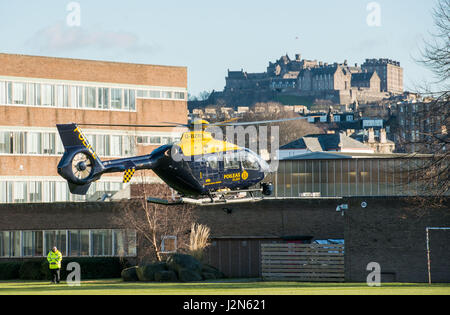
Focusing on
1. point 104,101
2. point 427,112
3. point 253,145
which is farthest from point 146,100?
point 253,145

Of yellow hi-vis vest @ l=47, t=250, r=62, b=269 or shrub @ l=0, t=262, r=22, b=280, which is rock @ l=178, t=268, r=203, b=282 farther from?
shrub @ l=0, t=262, r=22, b=280

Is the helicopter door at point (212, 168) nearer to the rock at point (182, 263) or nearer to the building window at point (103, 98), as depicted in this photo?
the rock at point (182, 263)

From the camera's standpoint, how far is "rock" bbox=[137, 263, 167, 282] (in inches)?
2141

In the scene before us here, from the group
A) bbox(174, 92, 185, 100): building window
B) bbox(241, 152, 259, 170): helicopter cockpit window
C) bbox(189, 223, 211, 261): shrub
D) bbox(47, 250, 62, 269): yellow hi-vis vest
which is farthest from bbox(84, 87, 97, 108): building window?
bbox(241, 152, 259, 170): helicopter cockpit window

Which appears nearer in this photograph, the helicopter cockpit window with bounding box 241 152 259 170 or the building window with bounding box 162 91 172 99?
the helicopter cockpit window with bounding box 241 152 259 170

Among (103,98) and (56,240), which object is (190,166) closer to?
Result: (56,240)

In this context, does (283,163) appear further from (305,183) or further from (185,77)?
(185,77)

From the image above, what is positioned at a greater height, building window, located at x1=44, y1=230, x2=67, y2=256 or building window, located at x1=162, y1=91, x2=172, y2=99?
building window, located at x1=162, y1=91, x2=172, y2=99

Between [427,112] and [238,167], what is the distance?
10.2 meters

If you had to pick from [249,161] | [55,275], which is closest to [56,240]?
[55,275]

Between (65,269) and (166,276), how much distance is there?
1162 cm

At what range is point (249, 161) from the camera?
4091 cm

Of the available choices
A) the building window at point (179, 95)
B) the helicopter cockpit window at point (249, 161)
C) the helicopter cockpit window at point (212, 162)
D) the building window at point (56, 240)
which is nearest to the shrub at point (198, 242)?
the building window at point (56, 240)

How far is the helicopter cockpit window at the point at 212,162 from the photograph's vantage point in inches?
1550
